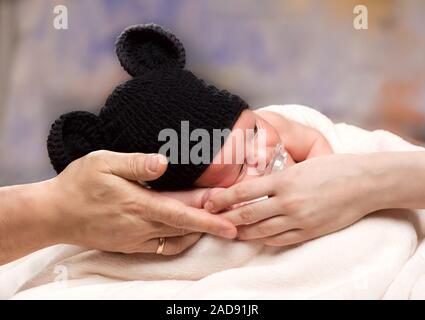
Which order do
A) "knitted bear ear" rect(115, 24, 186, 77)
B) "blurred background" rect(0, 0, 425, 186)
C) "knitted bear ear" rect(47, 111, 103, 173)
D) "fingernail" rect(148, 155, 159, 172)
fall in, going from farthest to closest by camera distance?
"blurred background" rect(0, 0, 425, 186) < "knitted bear ear" rect(115, 24, 186, 77) < "knitted bear ear" rect(47, 111, 103, 173) < "fingernail" rect(148, 155, 159, 172)

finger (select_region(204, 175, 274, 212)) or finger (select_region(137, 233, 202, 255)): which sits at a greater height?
finger (select_region(204, 175, 274, 212))

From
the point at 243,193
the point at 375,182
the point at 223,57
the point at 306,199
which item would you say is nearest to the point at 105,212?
the point at 243,193

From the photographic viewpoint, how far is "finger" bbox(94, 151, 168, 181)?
0.87m

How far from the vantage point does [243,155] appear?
1046mm

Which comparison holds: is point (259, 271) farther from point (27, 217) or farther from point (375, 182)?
point (27, 217)

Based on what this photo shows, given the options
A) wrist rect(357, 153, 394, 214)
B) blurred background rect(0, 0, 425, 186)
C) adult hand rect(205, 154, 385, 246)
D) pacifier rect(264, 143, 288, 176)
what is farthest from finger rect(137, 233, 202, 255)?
Answer: blurred background rect(0, 0, 425, 186)

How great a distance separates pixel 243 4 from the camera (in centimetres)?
173

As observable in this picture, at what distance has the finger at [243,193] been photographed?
933 millimetres

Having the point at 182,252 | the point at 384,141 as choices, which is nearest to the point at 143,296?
the point at 182,252

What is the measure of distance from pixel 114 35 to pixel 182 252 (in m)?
0.92

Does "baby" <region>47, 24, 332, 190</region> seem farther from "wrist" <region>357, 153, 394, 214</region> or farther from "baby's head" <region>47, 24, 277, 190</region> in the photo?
"wrist" <region>357, 153, 394, 214</region>

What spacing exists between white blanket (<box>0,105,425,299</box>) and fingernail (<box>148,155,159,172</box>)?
0.23 metres

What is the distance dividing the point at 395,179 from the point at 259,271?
0.95 feet

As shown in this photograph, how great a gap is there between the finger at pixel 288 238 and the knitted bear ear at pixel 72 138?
1.23 ft
